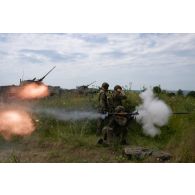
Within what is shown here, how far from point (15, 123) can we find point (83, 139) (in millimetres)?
2627

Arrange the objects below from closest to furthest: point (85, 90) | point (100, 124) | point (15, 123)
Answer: point (100, 124) < point (15, 123) < point (85, 90)

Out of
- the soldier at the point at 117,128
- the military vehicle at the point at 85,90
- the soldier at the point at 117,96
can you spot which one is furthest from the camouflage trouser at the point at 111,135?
A: the military vehicle at the point at 85,90

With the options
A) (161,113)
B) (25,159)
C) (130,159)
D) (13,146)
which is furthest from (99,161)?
(161,113)

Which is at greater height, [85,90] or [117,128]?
[85,90]

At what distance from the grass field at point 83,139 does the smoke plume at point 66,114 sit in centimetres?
18

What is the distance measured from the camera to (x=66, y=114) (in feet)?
44.9

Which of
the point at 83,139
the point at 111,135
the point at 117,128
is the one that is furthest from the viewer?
the point at 117,128

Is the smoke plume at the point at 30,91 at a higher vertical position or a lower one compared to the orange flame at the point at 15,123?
higher

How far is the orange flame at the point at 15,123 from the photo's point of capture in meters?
12.6

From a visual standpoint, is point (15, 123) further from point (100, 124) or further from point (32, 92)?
point (100, 124)

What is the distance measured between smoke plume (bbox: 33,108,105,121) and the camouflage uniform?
0.81 metres

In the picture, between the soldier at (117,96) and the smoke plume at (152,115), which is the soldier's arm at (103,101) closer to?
the soldier at (117,96)

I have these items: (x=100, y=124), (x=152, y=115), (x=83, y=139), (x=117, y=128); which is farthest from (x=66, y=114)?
(x=152, y=115)

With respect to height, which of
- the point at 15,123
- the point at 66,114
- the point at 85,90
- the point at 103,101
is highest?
the point at 85,90
